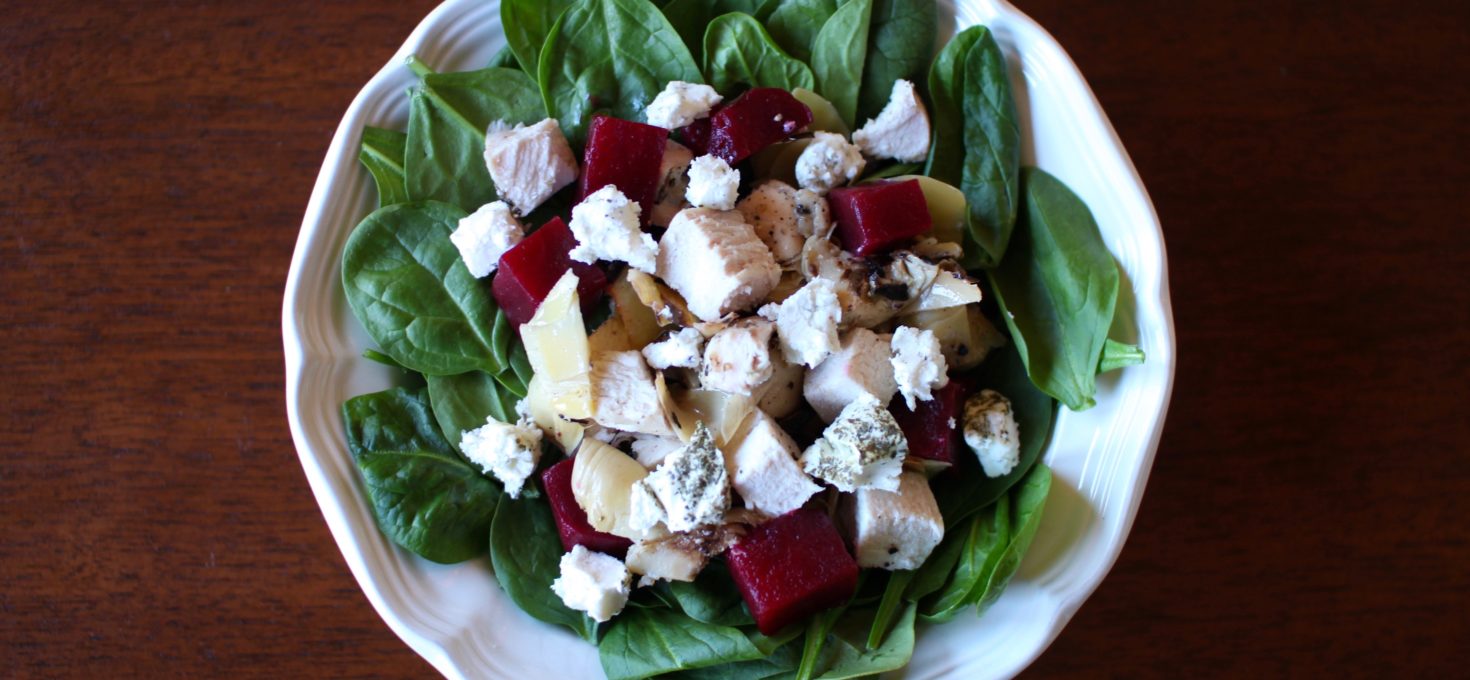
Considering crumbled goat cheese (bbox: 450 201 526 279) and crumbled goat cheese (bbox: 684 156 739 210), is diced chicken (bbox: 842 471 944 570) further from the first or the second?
crumbled goat cheese (bbox: 450 201 526 279)

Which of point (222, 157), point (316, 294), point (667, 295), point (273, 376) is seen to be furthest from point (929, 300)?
point (222, 157)

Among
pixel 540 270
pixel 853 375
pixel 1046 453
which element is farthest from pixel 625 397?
pixel 1046 453

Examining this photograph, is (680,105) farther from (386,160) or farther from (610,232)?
(386,160)

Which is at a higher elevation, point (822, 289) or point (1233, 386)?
point (822, 289)

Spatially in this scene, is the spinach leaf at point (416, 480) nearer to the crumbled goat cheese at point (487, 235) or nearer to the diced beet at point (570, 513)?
Answer: the diced beet at point (570, 513)

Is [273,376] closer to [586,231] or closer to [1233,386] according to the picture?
[586,231]

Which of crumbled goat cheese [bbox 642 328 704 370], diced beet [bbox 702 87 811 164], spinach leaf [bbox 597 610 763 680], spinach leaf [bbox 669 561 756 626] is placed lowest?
spinach leaf [bbox 597 610 763 680]

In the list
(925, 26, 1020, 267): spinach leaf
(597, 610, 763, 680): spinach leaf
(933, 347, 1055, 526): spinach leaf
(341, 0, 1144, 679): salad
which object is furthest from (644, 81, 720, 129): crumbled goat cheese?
(597, 610, 763, 680): spinach leaf
